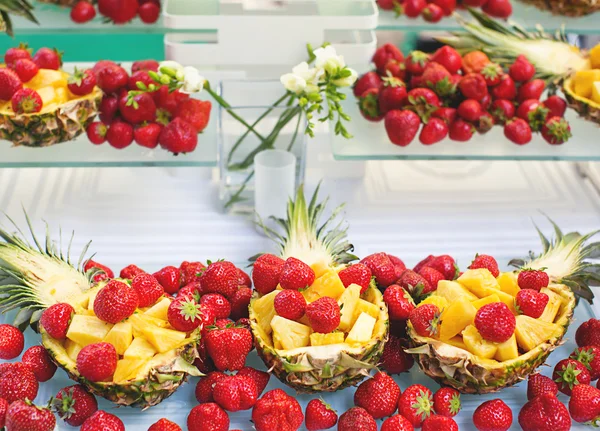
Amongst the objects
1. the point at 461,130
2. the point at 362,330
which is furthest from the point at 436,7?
the point at 362,330

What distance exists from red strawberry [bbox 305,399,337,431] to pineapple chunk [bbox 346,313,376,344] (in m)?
0.15

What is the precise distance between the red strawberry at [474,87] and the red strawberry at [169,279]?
105cm

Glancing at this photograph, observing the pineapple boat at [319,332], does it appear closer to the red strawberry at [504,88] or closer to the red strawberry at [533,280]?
the red strawberry at [533,280]

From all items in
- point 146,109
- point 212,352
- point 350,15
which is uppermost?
point 350,15

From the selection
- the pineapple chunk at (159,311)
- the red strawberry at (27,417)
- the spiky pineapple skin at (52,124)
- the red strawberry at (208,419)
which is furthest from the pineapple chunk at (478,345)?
the spiky pineapple skin at (52,124)

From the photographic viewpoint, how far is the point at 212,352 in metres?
1.62

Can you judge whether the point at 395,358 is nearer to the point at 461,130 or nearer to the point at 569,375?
the point at 569,375

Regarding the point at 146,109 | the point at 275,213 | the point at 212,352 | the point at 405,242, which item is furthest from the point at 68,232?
the point at 405,242

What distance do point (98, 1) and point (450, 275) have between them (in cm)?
164

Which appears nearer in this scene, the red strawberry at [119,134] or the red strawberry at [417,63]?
the red strawberry at [119,134]

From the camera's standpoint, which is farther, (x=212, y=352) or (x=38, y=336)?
(x=38, y=336)

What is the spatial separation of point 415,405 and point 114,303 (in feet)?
2.15

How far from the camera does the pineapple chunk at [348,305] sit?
1.62m

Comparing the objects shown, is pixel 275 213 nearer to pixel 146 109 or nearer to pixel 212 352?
pixel 146 109
